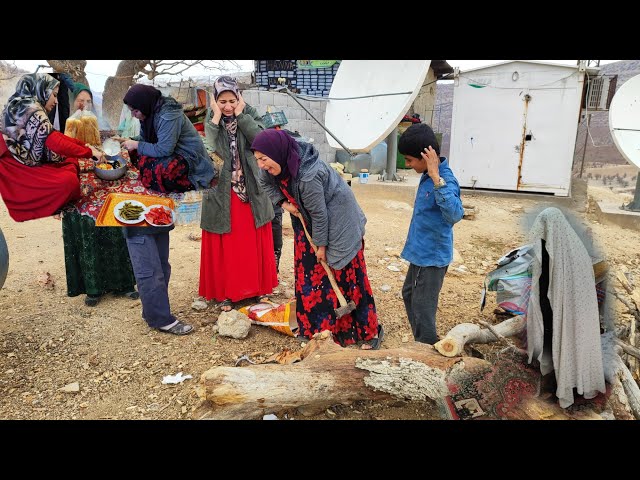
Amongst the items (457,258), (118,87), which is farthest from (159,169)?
(118,87)

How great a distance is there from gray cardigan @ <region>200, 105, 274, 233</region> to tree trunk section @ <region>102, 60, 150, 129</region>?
6662mm

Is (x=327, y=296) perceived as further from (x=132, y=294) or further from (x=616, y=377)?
(x=132, y=294)

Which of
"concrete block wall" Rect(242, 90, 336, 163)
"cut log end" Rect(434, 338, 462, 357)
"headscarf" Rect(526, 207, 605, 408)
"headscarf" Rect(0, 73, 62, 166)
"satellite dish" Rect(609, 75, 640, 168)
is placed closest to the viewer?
"headscarf" Rect(526, 207, 605, 408)

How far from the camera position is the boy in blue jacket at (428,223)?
2.50 meters

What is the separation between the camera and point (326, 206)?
9.45 feet

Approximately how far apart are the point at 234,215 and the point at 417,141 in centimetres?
179

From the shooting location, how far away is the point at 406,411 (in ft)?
7.89

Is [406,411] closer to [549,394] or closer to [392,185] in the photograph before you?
[549,394]

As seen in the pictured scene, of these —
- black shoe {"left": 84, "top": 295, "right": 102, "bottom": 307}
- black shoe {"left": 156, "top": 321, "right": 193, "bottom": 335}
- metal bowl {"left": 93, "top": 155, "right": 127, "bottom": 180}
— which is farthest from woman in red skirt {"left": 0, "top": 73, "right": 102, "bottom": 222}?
black shoe {"left": 156, "top": 321, "right": 193, "bottom": 335}

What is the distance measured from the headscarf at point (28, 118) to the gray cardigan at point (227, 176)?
1.11 metres

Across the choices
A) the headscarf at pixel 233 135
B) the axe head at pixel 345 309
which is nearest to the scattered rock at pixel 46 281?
the headscarf at pixel 233 135

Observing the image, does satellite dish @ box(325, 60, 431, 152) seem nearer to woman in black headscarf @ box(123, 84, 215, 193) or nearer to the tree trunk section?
woman in black headscarf @ box(123, 84, 215, 193)

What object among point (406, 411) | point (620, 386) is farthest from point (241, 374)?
point (620, 386)

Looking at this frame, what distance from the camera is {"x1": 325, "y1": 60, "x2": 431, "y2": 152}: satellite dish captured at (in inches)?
209
